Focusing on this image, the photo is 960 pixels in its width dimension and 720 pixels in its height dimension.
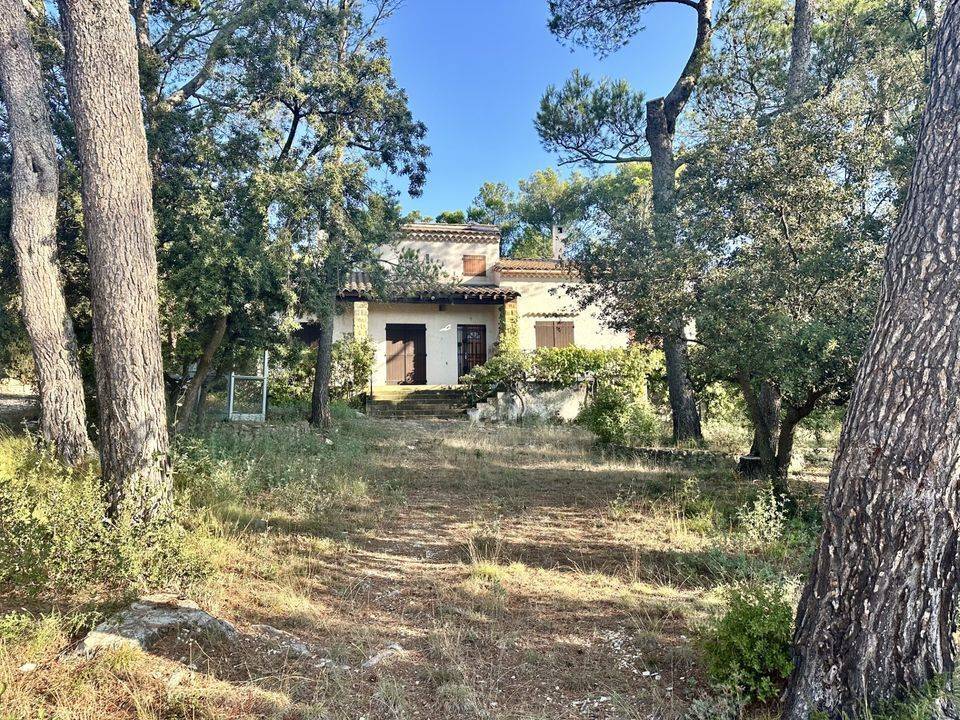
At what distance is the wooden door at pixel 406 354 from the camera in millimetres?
19906

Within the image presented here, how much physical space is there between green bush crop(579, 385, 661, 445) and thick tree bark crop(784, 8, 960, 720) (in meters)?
7.66

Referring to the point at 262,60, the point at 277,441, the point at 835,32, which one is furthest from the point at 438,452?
the point at 835,32

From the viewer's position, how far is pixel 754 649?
2678 mm

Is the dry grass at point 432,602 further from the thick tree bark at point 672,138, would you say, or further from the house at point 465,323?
the house at point 465,323

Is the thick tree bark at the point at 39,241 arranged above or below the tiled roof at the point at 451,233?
below

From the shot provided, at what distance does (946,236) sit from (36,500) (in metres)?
5.63

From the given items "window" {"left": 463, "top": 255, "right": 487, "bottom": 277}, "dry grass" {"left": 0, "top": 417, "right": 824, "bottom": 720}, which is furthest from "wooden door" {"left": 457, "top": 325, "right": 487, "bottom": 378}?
"dry grass" {"left": 0, "top": 417, "right": 824, "bottom": 720}

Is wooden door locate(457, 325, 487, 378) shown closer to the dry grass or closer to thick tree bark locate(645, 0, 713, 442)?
thick tree bark locate(645, 0, 713, 442)

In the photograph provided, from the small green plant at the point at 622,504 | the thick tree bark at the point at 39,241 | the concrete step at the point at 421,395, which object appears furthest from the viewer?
the concrete step at the point at 421,395

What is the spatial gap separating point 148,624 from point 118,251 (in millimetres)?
2660

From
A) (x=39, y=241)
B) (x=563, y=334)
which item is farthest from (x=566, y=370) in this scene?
(x=39, y=241)

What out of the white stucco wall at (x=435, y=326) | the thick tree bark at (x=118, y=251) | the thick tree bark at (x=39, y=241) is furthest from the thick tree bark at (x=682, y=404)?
the white stucco wall at (x=435, y=326)

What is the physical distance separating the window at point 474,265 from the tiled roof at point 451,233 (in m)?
0.63

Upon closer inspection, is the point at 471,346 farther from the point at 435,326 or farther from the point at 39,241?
the point at 39,241
